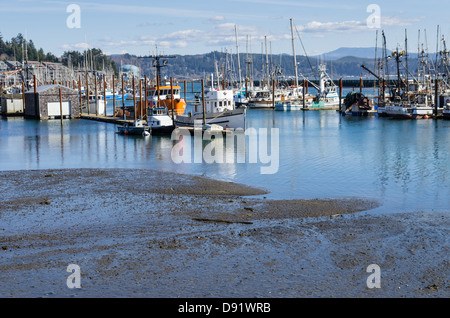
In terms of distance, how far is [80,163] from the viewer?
41.2 m

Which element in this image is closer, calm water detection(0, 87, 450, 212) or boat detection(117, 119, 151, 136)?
calm water detection(0, 87, 450, 212)

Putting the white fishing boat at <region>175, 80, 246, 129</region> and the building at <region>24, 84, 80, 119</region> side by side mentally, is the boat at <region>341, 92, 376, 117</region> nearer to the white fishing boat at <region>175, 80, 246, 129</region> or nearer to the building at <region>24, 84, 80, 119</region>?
the white fishing boat at <region>175, 80, 246, 129</region>

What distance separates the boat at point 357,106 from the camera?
9468cm

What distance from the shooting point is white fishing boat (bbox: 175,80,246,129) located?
6247 cm

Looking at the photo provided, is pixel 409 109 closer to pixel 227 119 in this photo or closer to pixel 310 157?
pixel 227 119

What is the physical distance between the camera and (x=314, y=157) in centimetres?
4522

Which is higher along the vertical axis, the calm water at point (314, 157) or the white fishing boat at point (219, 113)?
the white fishing boat at point (219, 113)

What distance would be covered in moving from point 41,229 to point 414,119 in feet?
237

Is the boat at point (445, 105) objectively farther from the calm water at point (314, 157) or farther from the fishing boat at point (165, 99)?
the fishing boat at point (165, 99)

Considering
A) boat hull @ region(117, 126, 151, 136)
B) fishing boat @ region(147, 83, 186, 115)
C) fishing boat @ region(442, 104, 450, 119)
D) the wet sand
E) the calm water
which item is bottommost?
the wet sand

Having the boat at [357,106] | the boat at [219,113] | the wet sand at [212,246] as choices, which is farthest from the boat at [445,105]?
the wet sand at [212,246]

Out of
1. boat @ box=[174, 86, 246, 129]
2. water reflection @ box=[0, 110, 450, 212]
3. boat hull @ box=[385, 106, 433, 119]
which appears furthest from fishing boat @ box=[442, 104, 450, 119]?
boat @ box=[174, 86, 246, 129]

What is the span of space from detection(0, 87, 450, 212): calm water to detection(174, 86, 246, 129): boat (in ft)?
17.2

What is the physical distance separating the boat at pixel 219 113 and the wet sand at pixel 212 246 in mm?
33829
